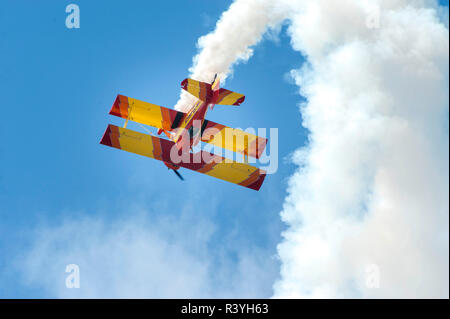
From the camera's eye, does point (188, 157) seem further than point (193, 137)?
No

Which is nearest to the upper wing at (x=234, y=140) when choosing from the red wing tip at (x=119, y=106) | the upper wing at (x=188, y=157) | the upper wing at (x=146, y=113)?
the upper wing at (x=146, y=113)

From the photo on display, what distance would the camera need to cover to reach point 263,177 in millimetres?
18750

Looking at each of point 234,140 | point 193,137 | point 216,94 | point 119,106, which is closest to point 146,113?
point 119,106

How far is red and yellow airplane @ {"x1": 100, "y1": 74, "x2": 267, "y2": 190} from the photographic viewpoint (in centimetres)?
1786

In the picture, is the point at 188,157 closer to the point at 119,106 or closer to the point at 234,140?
the point at 234,140

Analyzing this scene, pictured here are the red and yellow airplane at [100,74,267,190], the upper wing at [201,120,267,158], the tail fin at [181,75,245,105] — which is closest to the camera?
the red and yellow airplane at [100,74,267,190]

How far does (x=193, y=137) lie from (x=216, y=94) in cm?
222

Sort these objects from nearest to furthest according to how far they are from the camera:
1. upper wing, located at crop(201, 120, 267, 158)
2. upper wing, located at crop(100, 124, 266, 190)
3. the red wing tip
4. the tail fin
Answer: upper wing, located at crop(100, 124, 266, 190) → the tail fin → the red wing tip → upper wing, located at crop(201, 120, 267, 158)

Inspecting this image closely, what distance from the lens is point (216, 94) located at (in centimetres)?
1831

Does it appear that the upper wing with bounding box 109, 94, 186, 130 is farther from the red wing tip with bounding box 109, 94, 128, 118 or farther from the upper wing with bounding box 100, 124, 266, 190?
the upper wing with bounding box 100, 124, 266, 190

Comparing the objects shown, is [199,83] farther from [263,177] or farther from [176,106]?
[263,177]

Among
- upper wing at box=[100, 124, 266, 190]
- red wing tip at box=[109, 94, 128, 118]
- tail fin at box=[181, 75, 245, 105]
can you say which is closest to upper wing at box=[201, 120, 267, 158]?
tail fin at box=[181, 75, 245, 105]

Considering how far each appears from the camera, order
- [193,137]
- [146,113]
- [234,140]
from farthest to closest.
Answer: [234,140] → [146,113] → [193,137]
